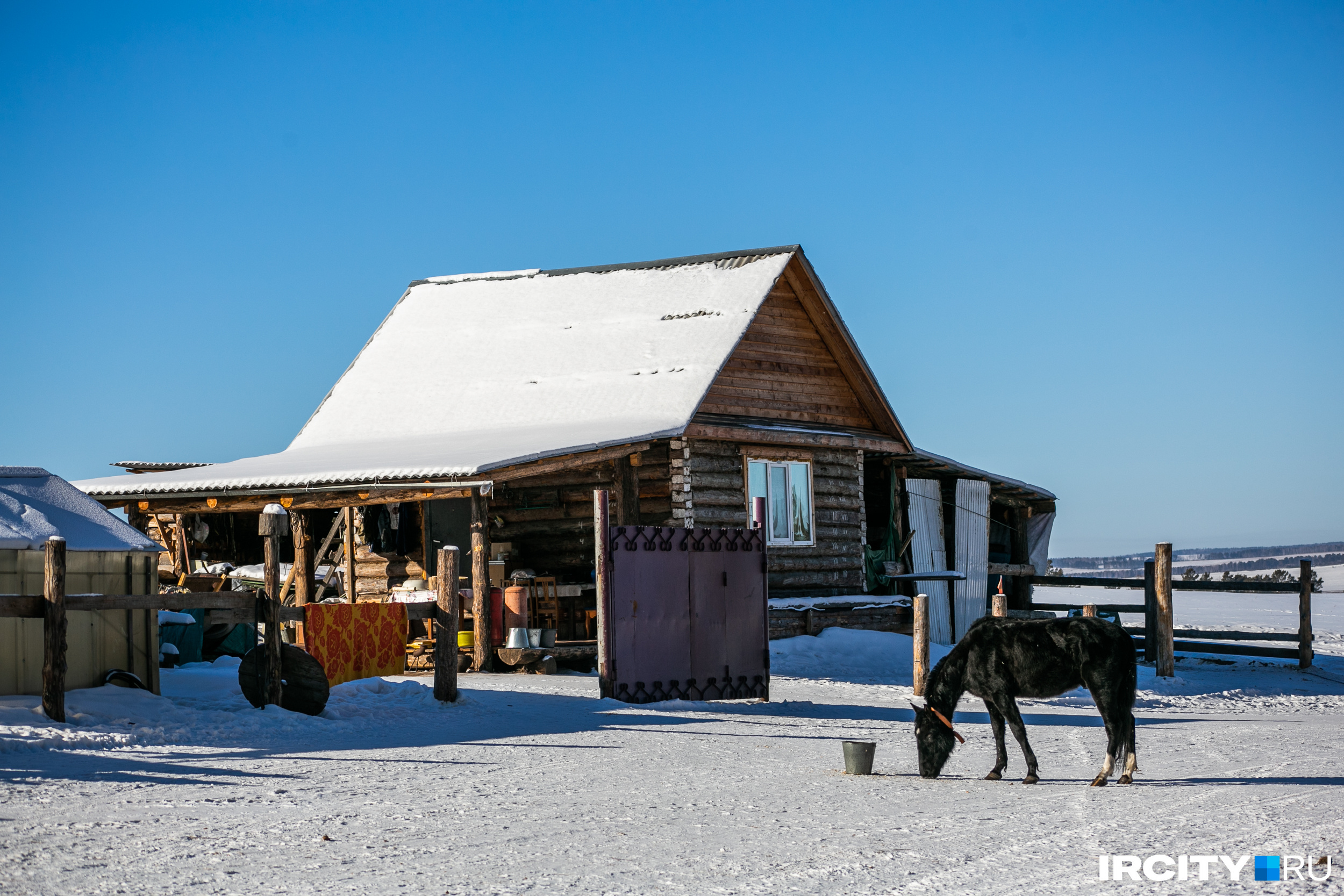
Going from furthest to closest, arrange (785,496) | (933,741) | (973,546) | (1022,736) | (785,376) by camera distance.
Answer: (973,546) < (785,376) < (785,496) < (933,741) < (1022,736)

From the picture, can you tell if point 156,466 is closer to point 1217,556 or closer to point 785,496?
point 785,496

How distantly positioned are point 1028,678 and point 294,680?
21.4 feet

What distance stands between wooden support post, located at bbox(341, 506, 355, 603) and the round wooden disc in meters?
6.58

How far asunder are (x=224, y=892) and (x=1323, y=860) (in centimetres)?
491

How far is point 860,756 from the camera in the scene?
31.4 ft

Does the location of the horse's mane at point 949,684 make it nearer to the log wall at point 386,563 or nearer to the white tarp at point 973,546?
the log wall at point 386,563

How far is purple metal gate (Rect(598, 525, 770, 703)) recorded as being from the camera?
1481 cm

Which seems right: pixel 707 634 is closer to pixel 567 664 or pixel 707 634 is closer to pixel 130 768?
pixel 567 664

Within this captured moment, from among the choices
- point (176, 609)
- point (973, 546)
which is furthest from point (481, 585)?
point (973, 546)

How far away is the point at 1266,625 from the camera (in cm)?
3762

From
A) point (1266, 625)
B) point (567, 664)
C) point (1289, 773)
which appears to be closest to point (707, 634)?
point (567, 664)

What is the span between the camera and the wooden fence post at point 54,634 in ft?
34.5

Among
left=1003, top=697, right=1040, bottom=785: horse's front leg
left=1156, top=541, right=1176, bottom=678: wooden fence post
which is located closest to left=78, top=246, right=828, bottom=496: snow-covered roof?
left=1156, top=541, right=1176, bottom=678: wooden fence post

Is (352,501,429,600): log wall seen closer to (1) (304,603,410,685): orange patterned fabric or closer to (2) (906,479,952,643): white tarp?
(1) (304,603,410,685): orange patterned fabric
